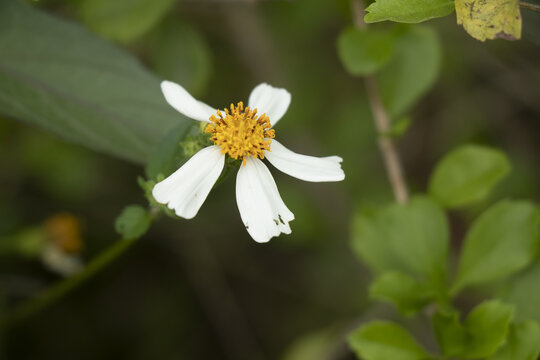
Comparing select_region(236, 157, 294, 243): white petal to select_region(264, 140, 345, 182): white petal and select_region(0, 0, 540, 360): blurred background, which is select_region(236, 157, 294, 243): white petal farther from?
select_region(0, 0, 540, 360): blurred background

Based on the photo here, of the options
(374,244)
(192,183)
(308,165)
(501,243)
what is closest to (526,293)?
(501,243)

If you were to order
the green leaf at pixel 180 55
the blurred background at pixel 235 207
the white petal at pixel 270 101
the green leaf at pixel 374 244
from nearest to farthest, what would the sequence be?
1. the white petal at pixel 270 101
2. the green leaf at pixel 374 244
3. the green leaf at pixel 180 55
4. the blurred background at pixel 235 207

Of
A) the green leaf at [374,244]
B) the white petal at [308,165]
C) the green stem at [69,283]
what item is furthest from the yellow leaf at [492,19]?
the green stem at [69,283]

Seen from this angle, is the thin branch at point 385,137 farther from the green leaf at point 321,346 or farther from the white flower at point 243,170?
the green leaf at point 321,346

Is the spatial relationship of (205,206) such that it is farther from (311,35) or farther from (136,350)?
(311,35)

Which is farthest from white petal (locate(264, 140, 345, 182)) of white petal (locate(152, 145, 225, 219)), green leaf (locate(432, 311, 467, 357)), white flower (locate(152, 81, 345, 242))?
green leaf (locate(432, 311, 467, 357))

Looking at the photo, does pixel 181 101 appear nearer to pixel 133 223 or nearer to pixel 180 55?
pixel 133 223
